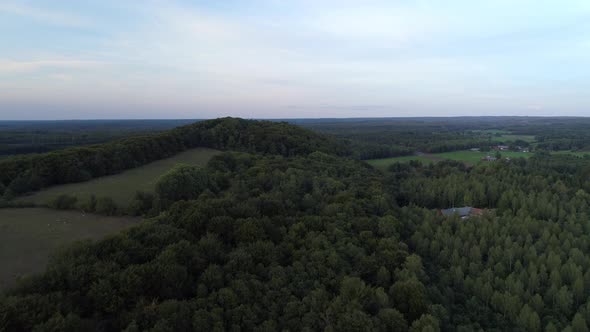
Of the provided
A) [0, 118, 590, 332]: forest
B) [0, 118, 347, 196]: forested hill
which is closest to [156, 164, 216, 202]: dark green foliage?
[0, 118, 590, 332]: forest

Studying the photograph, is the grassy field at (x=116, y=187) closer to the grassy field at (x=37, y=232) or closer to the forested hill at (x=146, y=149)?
the forested hill at (x=146, y=149)

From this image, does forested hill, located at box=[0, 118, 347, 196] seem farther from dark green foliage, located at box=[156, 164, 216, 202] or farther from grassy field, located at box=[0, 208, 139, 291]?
dark green foliage, located at box=[156, 164, 216, 202]

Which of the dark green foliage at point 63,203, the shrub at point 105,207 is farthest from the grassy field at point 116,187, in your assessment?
the shrub at point 105,207

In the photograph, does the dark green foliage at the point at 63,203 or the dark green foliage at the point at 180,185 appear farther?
the dark green foliage at the point at 180,185

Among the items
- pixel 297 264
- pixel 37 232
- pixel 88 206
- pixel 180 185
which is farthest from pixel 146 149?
pixel 297 264

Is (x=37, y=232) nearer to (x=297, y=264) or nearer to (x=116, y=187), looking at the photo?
(x=116, y=187)

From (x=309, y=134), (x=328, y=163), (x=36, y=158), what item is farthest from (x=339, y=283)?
(x=309, y=134)
